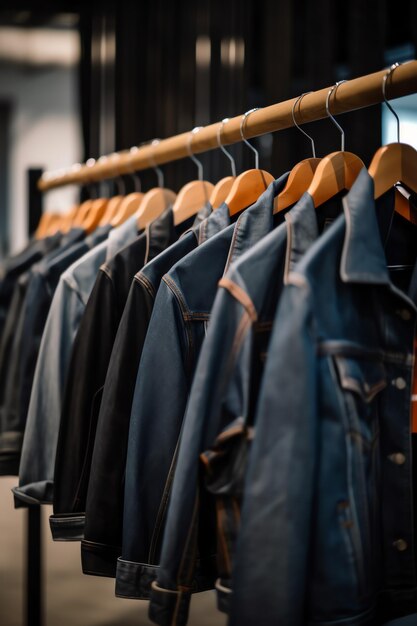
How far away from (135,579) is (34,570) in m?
0.95

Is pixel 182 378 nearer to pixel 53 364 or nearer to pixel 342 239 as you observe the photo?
pixel 342 239

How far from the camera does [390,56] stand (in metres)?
2.52

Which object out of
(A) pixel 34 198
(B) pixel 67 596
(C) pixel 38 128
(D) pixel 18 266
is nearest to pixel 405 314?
(D) pixel 18 266

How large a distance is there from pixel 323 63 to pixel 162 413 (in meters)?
1.19

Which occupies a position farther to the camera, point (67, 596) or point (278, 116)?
point (67, 596)

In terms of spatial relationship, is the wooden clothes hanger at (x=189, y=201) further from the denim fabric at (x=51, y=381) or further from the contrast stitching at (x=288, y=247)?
the contrast stitching at (x=288, y=247)

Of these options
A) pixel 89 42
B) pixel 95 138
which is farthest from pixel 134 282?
pixel 89 42

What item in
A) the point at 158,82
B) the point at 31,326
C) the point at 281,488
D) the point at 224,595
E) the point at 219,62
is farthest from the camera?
the point at 158,82

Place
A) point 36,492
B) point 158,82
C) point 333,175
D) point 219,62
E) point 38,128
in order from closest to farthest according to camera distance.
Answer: point 333,175
point 36,492
point 219,62
point 158,82
point 38,128

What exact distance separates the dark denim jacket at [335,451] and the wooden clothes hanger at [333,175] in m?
0.09

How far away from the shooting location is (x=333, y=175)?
1229 mm

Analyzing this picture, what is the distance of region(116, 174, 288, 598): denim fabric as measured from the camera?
1292 millimetres

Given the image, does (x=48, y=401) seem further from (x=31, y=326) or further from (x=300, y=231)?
(x=300, y=231)

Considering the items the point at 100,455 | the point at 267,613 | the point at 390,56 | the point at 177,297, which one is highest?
the point at 390,56
